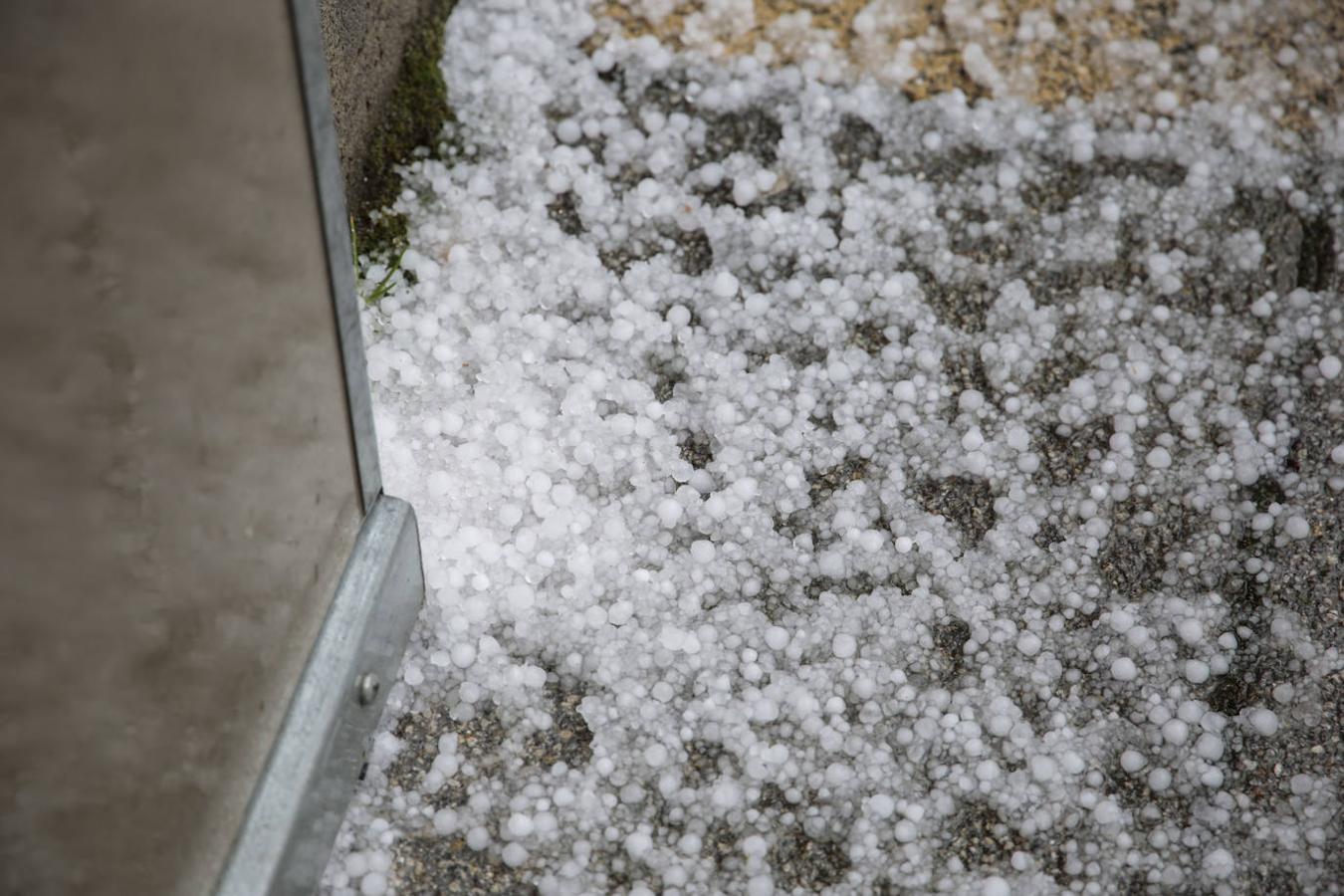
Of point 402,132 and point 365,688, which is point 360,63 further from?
point 365,688

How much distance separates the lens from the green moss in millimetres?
1414

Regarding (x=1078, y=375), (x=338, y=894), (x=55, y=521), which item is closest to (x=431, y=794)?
(x=338, y=894)

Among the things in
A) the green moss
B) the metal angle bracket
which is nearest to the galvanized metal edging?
the metal angle bracket

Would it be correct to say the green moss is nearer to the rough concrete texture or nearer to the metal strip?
the rough concrete texture

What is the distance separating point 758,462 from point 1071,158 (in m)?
0.60

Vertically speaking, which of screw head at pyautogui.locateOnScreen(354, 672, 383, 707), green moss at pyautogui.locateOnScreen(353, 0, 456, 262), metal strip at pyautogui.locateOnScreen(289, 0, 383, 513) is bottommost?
screw head at pyautogui.locateOnScreen(354, 672, 383, 707)

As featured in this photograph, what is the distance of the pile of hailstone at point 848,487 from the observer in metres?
1.14

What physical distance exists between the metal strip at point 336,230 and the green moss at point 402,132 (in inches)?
16.4

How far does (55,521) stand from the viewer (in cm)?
62

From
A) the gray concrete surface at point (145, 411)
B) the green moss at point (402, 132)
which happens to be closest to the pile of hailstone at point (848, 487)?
the green moss at point (402, 132)

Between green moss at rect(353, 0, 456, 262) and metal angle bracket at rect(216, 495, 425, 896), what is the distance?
421 mm

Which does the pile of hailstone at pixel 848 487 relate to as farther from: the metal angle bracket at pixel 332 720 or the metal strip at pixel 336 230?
the metal strip at pixel 336 230

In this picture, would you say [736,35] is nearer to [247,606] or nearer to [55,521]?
[247,606]

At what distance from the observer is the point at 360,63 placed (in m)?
1.38
